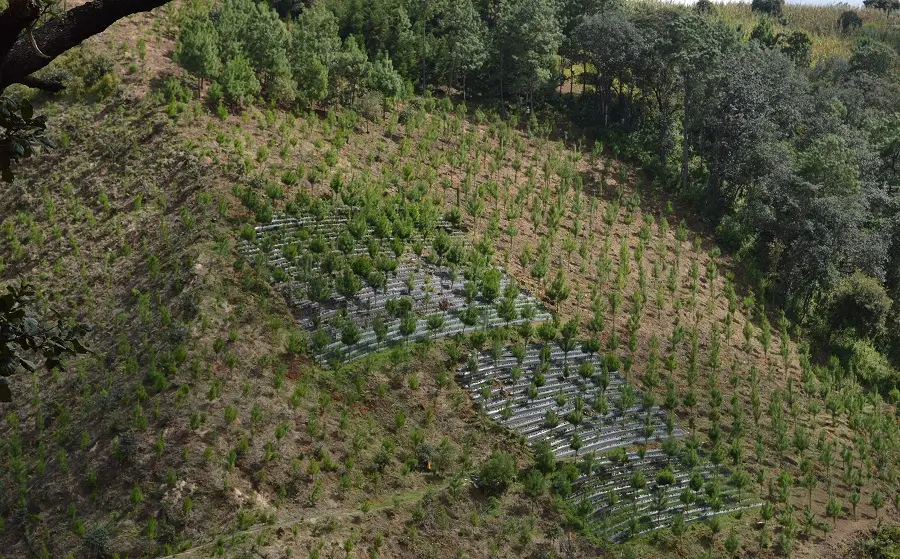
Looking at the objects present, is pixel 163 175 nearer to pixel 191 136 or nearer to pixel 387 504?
pixel 191 136

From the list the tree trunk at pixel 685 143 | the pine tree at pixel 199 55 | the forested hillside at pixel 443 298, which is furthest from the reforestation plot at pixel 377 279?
the tree trunk at pixel 685 143

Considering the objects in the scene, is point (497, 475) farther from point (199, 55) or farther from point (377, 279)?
point (199, 55)

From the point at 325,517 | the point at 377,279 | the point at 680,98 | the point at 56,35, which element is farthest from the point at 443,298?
the point at 680,98

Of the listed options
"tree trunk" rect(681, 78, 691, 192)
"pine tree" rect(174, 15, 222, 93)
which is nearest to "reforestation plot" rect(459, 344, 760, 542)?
"pine tree" rect(174, 15, 222, 93)

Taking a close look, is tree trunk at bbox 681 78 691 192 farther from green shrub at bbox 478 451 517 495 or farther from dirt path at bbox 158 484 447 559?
dirt path at bbox 158 484 447 559

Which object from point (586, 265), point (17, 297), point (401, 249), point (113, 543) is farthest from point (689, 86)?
point (17, 297)

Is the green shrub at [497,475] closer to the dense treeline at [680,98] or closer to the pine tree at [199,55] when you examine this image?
the dense treeline at [680,98]
